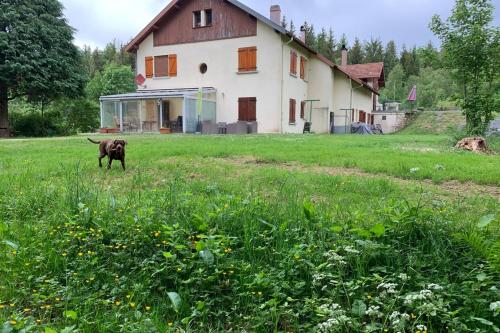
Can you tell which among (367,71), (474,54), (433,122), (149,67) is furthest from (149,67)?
(433,122)

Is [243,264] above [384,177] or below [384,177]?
below

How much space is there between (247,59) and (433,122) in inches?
799

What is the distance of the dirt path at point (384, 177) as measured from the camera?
4.85 m

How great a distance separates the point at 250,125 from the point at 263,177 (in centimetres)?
1769

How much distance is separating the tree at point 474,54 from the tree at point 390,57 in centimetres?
7493

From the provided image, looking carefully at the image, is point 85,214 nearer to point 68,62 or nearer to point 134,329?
point 134,329

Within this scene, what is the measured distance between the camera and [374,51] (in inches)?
3462

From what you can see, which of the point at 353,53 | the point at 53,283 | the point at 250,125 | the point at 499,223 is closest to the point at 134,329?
the point at 53,283

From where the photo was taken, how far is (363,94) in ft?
113

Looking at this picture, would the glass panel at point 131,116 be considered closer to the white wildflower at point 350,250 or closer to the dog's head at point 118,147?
the dog's head at point 118,147

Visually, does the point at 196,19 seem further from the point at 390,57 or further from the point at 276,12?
the point at 390,57

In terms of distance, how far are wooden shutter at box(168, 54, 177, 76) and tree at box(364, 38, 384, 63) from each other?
65245mm

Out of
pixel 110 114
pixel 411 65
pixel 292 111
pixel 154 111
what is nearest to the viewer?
pixel 110 114

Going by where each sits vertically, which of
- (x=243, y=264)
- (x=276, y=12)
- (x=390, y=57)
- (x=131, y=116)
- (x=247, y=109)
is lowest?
(x=243, y=264)
